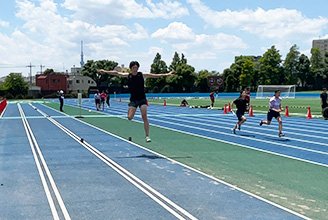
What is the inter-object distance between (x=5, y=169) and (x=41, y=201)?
2.78 m

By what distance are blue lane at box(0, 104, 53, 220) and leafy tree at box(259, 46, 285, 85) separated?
298 ft

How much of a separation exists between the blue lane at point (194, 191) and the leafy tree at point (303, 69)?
101905 mm

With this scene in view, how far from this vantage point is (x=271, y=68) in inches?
3752

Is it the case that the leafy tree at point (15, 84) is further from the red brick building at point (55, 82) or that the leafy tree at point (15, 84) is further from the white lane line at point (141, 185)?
the white lane line at point (141, 185)

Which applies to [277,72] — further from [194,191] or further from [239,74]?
[194,191]

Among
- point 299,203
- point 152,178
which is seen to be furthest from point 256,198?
point 152,178

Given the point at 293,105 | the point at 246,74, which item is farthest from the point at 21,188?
the point at 246,74

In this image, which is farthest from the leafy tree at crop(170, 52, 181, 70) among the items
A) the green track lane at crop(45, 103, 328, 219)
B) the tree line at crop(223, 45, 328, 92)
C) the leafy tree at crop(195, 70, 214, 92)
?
the green track lane at crop(45, 103, 328, 219)

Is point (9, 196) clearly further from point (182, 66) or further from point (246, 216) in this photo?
point (182, 66)

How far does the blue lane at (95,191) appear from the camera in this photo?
4980 millimetres

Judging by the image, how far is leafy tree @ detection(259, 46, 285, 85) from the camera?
314 feet

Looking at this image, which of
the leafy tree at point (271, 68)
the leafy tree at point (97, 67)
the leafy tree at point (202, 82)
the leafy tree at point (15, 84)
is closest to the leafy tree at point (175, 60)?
the leafy tree at point (202, 82)

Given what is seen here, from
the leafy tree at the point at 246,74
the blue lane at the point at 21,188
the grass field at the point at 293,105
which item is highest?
the leafy tree at the point at 246,74

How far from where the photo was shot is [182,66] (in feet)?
312
